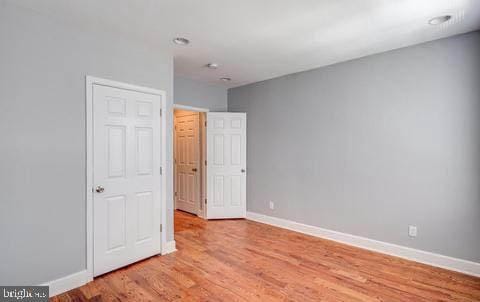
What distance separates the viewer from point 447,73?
2.83 metres

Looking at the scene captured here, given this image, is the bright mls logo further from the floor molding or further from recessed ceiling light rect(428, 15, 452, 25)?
recessed ceiling light rect(428, 15, 452, 25)

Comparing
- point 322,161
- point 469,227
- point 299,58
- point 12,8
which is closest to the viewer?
point 12,8

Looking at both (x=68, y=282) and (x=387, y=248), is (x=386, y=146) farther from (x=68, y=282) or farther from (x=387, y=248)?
(x=68, y=282)

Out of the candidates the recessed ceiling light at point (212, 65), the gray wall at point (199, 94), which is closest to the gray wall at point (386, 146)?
the gray wall at point (199, 94)

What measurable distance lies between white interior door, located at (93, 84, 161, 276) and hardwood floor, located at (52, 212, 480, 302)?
23 cm

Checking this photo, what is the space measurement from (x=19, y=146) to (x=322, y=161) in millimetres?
3629

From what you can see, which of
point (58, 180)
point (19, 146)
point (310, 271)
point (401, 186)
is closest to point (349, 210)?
point (401, 186)

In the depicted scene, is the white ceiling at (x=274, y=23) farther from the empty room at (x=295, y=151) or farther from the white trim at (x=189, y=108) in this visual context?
the white trim at (x=189, y=108)

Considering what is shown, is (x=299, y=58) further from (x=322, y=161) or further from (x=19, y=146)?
(x=19, y=146)

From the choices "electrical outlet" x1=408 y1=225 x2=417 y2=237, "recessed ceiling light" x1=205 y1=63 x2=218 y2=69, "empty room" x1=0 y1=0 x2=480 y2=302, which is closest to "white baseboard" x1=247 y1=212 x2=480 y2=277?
"empty room" x1=0 y1=0 x2=480 y2=302

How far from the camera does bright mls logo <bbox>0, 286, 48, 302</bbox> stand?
2062 mm

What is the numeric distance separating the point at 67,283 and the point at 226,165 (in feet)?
9.83

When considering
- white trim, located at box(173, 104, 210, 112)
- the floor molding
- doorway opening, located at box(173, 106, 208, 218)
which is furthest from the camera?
doorway opening, located at box(173, 106, 208, 218)

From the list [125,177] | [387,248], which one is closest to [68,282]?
[125,177]
